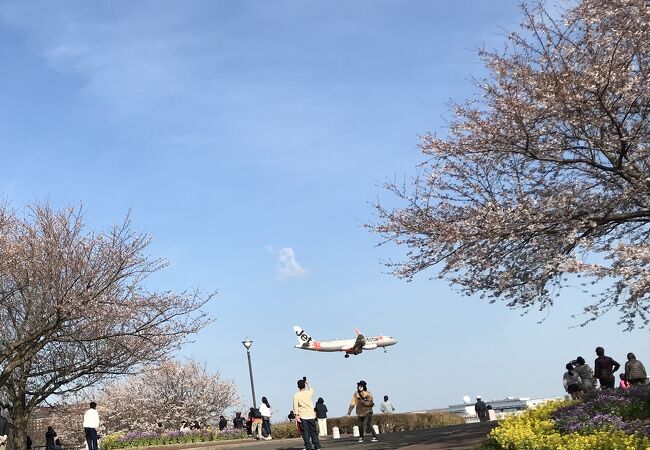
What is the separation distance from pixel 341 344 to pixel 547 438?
73.4 metres

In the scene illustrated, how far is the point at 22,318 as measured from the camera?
2494 cm

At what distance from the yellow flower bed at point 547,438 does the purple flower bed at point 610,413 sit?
0.73 ft

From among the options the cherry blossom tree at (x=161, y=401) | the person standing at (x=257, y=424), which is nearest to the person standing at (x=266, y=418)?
the person standing at (x=257, y=424)

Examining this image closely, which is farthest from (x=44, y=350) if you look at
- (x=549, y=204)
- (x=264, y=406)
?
(x=549, y=204)

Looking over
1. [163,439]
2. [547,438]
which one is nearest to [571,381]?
[547,438]

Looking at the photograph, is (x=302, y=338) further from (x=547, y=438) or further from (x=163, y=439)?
(x=547, y=438)

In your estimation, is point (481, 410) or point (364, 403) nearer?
point (364, 403)

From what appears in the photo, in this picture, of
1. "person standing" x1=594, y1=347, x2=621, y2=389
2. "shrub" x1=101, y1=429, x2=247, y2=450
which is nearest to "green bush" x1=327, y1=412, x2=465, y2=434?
"shrub" x1=101, y1=429, x2=247, y2=450

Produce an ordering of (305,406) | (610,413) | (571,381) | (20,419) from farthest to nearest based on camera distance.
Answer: (20,419), (571,381), (305,406), (610,413)

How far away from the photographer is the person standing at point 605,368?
1812 centimetres

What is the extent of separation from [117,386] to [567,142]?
47.8 meters

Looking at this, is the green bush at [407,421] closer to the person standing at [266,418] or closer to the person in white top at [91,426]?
the person standing at [266,418]

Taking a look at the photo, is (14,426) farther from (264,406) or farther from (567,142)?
(567,142)

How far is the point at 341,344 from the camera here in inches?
3287
